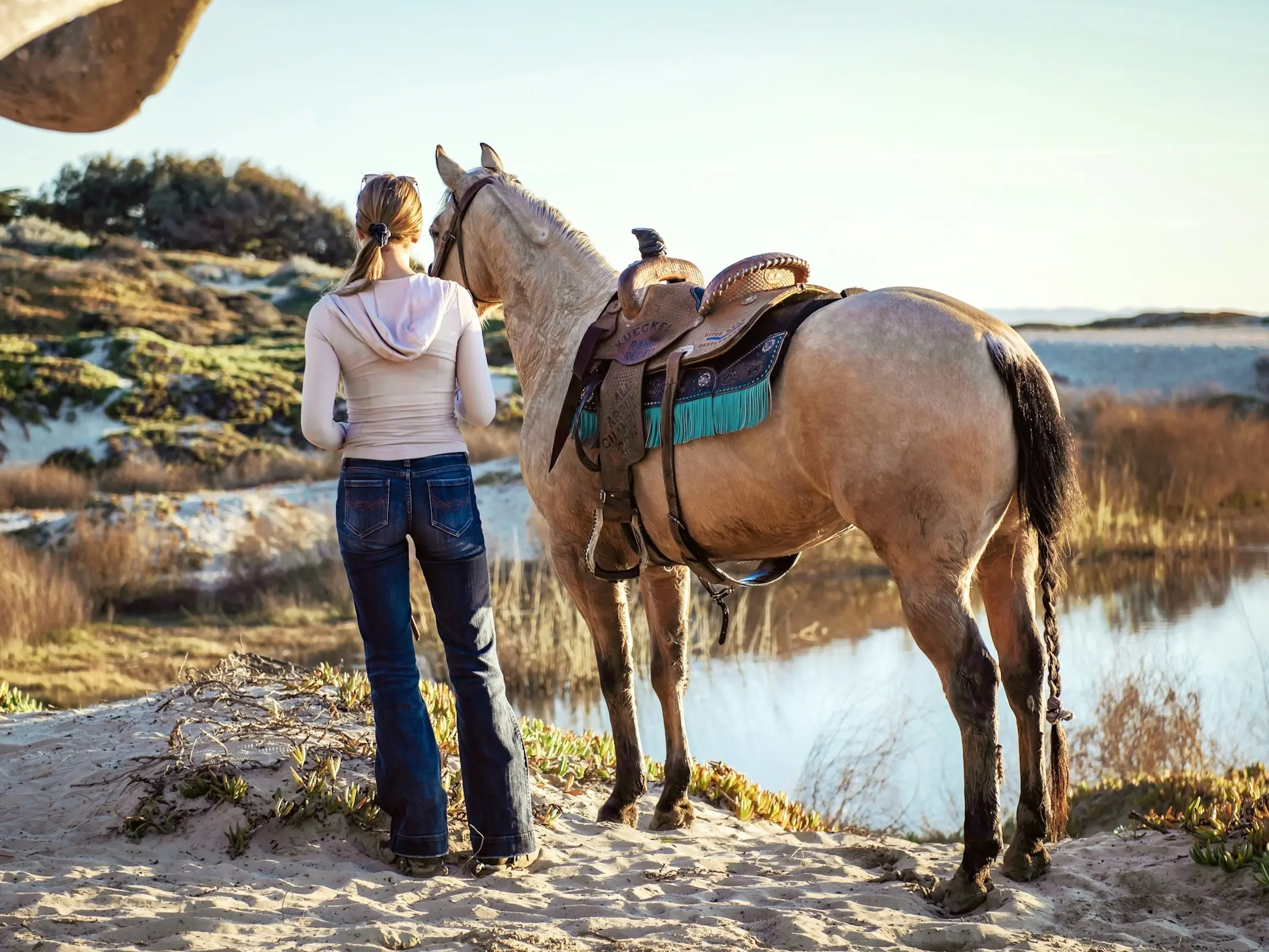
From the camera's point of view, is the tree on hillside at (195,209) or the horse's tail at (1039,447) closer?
the horse's tail at (1039,447)

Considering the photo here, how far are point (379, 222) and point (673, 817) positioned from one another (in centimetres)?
254

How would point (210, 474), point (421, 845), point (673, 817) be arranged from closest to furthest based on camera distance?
point (421, 845) < point (673, 817) < point (210, 474)

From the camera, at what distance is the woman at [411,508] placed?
3592mm

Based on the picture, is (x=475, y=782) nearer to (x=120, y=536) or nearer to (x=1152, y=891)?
(x=1152, y=891)

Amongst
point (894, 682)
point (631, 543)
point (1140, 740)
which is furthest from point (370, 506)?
point (894, 682)

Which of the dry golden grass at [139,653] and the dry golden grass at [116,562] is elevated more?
the dry golden grass at [116,562]

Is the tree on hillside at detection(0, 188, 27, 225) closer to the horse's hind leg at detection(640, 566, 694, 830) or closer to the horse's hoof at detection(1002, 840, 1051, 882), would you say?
the horse's hind leg at detection(640, 566, 694, 830)

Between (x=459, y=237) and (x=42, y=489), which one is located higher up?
(x=459, y=237)

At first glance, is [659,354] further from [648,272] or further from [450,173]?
[450,173]

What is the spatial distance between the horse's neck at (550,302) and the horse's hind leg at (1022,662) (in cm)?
177

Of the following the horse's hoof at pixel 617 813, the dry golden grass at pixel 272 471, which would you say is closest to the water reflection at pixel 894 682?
the horse's hoof at pixel 617 813

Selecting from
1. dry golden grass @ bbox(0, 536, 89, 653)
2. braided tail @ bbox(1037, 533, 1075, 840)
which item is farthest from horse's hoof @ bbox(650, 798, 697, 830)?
dry golden grass @ bbox(0, 536, 89, 653)

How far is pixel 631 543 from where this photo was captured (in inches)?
168

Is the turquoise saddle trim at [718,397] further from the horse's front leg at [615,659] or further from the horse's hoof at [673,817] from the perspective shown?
the horse's hoof at [673,817]
